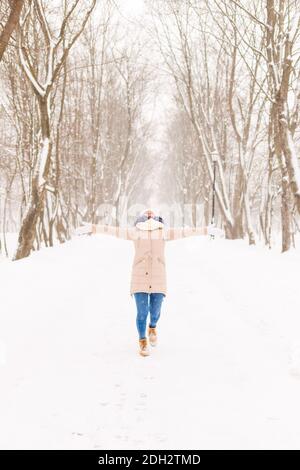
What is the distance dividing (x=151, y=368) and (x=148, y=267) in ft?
3.94

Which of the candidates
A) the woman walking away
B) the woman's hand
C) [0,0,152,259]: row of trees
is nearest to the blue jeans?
the woman walking away

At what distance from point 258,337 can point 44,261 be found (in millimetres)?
7354

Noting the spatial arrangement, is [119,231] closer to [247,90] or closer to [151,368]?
[151,368]

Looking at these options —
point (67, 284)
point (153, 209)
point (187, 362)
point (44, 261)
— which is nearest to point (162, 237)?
point (153, 209)

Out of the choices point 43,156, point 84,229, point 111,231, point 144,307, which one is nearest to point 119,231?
point 111,231

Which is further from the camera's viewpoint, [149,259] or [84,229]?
[84,229]

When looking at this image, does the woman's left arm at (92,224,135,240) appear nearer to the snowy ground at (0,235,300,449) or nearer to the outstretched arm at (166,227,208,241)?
the outstretched arm at (166,227,208,241)

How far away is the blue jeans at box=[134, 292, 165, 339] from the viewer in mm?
5273

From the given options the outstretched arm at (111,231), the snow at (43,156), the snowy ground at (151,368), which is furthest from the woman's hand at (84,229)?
the snow at (43,156)

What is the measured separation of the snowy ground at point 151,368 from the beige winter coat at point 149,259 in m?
0.78

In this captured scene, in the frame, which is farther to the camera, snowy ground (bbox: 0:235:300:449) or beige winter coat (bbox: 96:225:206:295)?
beige winter coat (bbox: 96:225:206:295)

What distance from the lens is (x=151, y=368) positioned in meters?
4.71

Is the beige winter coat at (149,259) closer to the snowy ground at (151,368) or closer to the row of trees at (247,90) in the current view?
the snowy ground at (151,368)

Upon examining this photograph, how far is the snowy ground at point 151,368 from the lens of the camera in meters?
3.26
